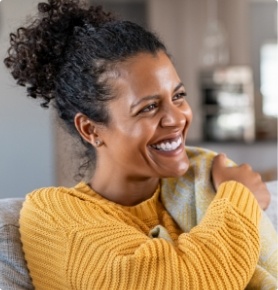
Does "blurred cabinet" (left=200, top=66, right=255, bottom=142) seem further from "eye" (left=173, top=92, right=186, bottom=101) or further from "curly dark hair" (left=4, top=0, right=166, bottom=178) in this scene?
"eye" (left=173, top=92, right=186, bottom=101)

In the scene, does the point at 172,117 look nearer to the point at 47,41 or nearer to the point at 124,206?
the point at 124,206

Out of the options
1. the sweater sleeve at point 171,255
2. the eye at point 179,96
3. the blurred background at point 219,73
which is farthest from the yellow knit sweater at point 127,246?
the blurred background at point 219,73

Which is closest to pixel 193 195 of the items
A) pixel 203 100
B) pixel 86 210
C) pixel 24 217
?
pixel 86 210

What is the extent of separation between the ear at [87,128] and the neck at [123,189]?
0.09m

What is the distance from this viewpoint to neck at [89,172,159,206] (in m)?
1.50

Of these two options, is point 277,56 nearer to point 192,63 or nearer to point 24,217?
point 192,63

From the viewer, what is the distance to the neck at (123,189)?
1.50 metres

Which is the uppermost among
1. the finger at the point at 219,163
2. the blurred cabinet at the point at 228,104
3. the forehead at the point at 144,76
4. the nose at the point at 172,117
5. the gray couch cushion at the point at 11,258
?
the forehead at the point at 144,76

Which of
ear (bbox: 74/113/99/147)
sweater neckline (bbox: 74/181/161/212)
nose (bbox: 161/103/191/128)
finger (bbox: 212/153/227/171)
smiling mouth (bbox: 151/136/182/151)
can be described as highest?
nose (bbox: 161/103/191/128)

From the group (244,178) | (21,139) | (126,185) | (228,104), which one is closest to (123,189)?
(126,185)

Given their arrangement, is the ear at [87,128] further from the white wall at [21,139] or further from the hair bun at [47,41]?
the white wall at [21,139]

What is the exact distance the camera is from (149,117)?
4.46 feet

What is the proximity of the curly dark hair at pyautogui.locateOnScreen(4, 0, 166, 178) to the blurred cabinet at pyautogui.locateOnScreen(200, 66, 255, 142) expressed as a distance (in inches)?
238

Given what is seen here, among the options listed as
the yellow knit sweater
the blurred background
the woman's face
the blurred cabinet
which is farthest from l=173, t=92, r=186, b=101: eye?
the blurred cabinet
